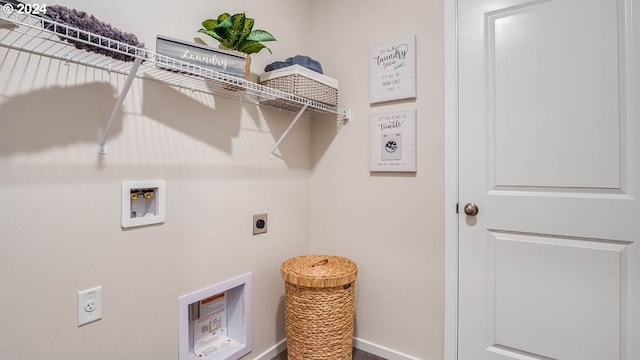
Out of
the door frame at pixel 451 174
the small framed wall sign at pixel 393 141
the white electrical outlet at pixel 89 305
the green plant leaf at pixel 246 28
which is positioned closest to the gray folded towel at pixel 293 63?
the green plant leaf at pixel 246 28

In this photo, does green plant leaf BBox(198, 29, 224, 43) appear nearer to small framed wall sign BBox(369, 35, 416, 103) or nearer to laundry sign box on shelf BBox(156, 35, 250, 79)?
laundry sign box on shelf BBox(156, 35, 250, 79)

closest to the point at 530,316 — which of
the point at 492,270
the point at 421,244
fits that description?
the point at 492,270

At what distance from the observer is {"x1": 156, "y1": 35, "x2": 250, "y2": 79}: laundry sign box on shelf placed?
100 centimetres

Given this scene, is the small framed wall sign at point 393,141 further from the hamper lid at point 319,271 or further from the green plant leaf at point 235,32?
the green plant leaf at point 235,32

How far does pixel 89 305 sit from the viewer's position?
1022 millimetres

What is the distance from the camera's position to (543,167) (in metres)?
1.32

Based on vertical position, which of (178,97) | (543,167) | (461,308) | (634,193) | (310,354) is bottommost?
(310,354)

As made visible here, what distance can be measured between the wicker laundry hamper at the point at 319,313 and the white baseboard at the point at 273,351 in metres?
0.21

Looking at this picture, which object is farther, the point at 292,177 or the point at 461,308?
the point at 292,177

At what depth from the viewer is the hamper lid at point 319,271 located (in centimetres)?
139

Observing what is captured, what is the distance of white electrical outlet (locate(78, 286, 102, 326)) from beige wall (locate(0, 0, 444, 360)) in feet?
0.06

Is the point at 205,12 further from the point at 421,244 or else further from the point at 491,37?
the point at 421,244

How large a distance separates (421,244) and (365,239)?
0.32m

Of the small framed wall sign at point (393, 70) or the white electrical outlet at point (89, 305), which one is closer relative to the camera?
the white electrical outlet at point (89, 305)
